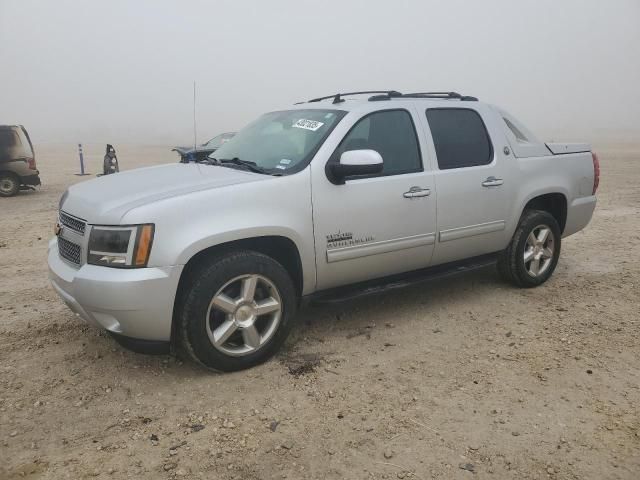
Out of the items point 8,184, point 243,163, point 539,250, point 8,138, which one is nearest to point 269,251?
point 243,163

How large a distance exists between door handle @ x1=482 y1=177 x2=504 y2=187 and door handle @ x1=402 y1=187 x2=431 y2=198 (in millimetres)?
652

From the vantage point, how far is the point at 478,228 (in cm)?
440

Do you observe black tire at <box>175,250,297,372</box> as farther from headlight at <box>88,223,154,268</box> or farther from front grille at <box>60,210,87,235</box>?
front grille at <box>60,210,87,235</box>

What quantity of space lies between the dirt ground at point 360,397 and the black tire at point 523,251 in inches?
8.2

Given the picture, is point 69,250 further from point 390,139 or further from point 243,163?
point 390,139

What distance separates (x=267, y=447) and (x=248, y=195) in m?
1.46

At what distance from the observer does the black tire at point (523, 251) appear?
15.7ft

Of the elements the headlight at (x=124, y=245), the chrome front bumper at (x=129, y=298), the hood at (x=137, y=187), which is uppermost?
the hood at (x=137, y=187)

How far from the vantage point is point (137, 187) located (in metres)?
3.35

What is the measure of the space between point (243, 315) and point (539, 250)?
304 cm

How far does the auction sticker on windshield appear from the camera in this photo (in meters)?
3.85

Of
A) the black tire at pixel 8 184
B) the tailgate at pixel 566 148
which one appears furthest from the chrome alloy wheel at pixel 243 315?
the black tire at pixel 8 184

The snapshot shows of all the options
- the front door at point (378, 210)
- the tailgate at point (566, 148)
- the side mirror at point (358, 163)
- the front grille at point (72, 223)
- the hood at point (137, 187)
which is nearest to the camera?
the hood at point (137, 187)

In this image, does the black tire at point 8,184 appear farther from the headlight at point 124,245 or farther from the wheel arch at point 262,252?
the headlight at point 124,245
